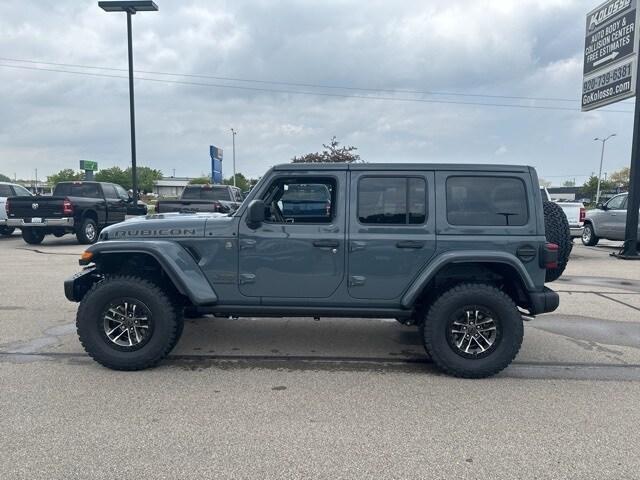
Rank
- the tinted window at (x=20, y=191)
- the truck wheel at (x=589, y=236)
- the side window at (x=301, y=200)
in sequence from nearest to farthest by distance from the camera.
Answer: the side window at (x=301, y=200), the truck wheel at (x=589, y=236), the tinted window at (x=20, y=191)

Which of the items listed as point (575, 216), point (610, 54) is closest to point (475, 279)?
point (575, 216)

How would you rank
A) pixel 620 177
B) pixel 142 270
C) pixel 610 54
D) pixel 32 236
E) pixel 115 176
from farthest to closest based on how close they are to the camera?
1. pixel 115 176
2. pixel 620 177
3. pixel 32 236
4. pixel 610 54
5. pixel 142 270

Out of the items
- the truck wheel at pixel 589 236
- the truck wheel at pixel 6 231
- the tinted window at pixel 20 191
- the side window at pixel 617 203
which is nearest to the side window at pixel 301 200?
the side window at pixel 617 203

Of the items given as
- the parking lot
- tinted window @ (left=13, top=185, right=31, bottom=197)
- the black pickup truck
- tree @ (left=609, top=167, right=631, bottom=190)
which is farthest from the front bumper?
tree @ (left=609, top=167, right=631, bottom=190)

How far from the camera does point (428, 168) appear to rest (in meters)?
4.28

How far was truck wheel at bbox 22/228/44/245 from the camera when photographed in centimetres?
1408

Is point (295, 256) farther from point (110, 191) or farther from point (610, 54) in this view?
point (610, 54)

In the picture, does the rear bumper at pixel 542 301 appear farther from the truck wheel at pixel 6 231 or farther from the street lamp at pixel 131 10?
the truck wheel at pixel 6 231

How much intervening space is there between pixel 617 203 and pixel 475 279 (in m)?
12.7

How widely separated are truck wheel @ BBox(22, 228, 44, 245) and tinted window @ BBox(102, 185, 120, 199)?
86.0 inches

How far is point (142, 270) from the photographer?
452 centimetres

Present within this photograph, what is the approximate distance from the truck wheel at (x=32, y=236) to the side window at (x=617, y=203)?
1730 cm

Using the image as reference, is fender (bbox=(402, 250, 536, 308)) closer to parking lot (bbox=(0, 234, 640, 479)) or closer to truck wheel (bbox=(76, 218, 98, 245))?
parking lot (bbox=(0, 234, 640, 479))

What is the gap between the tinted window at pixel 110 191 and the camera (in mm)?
14962
